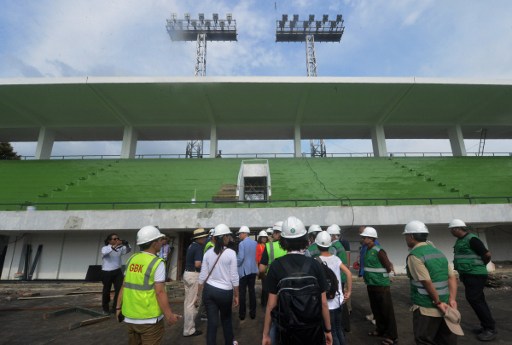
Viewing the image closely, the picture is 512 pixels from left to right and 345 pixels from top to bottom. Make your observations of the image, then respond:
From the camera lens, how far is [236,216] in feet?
36.8

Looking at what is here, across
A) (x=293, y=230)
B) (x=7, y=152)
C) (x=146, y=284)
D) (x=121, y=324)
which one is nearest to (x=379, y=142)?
(x=121, y=324)

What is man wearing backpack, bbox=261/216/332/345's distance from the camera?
2246 mm

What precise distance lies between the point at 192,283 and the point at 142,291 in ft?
7.56

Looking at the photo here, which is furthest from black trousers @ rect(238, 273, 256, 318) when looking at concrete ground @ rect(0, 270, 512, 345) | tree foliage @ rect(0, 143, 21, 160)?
tree foliage @ rect(0, 143, 21, 160)

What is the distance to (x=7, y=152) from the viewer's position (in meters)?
29.1

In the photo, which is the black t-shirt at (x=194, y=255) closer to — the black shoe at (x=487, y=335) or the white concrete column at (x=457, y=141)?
the black shoe at (x=487, y=335)

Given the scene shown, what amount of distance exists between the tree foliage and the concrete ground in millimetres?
27682

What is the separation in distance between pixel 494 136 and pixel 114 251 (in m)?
28.6

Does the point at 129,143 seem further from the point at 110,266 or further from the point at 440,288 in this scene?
the point at 440,288

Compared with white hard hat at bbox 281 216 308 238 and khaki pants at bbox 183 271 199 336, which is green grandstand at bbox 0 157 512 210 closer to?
khaki pants at bbox 183 271 199 336

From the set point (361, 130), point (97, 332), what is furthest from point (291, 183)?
point (97, 332)

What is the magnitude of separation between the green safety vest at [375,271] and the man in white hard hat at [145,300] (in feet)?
10.7

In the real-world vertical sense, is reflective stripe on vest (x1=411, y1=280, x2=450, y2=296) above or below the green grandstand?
below

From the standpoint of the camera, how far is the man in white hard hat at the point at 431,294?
2.97 metres
